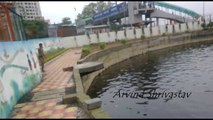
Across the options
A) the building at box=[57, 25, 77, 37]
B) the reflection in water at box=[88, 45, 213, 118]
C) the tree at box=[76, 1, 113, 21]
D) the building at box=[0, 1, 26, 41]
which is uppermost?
the tree at box=[76, 1, 113, 21]

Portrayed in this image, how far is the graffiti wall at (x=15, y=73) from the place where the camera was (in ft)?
27.8

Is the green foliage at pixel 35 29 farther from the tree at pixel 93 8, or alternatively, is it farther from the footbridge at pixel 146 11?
the tree at pixel 93 8

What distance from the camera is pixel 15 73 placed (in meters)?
10.1

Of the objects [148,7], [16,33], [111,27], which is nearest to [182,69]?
[16,33]

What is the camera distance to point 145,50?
1455 inches

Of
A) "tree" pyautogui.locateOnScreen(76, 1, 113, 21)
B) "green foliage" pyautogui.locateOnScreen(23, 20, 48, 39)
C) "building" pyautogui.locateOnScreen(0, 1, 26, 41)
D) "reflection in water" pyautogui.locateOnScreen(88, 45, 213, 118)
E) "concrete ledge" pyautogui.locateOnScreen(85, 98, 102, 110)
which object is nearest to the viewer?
"concrete ledge" pyautogui.locateOnScreen(85, 98, 102, 110)

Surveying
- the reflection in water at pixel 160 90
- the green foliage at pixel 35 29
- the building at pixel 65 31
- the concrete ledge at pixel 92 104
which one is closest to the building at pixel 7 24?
the concrete ledge at pixel 92 104

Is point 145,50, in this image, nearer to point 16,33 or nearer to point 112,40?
point 112,40

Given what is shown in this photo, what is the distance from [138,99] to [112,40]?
2769cm

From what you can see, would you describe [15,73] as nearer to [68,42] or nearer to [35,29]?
[68,42]

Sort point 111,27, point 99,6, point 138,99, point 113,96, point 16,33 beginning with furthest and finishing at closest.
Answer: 1. point 99,6
2. point 111,27
3. point 113,96
4. point 138,99
5. point 16,33

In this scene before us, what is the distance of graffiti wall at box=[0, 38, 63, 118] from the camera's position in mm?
8461

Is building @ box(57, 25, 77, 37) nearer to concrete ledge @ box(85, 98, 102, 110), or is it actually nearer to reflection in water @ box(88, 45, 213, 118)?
reflection in water @ box(88, 45, 213, 118)

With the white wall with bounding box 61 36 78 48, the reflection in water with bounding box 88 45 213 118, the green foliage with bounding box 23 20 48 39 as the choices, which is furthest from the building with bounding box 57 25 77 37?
the reflection in water with bounding box 88 45 213 118
